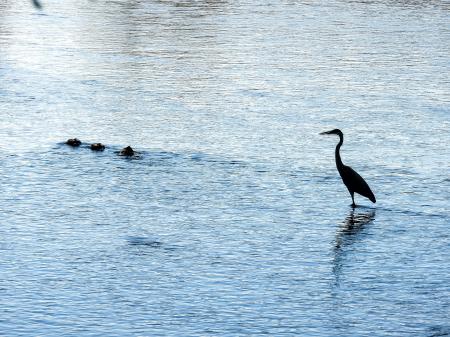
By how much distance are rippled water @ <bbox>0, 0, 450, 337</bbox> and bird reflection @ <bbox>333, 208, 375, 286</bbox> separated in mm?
61

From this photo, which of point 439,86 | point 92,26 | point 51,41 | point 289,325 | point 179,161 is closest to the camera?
point 289,325

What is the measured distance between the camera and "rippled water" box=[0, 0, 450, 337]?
17.8 metres

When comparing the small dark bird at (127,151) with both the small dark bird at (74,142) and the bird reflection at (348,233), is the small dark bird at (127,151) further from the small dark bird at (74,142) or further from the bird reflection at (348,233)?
the bird reflection at (348,233)

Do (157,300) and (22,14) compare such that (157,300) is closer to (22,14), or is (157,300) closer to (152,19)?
(152,19)

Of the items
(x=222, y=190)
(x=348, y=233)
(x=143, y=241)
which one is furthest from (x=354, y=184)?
(x=143, y=241)

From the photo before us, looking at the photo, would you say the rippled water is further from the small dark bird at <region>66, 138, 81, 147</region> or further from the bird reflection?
the small dark bird at <region>66, 138, 81, 147</region>

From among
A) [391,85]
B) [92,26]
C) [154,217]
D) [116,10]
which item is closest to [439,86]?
[391,85]

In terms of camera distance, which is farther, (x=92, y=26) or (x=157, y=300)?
(x=92, y=26)

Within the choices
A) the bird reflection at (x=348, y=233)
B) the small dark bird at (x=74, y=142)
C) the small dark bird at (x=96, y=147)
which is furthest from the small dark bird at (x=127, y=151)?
the bird reflection at (x=348, y=233)

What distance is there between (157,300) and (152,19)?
42.4 metres

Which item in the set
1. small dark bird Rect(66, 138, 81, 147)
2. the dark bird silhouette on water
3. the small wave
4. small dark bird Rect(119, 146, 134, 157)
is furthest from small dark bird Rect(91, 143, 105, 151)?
the small wave

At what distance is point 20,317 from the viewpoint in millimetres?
17109

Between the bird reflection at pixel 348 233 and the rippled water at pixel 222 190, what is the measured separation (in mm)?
61

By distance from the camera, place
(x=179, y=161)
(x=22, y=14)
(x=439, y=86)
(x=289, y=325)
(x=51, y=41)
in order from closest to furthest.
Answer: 1. (x=289, y=325)
2. (x=179, y=161)
3. (x=439, y=86)
4. (x=51, y=41)
5. (x=22, y=14)
